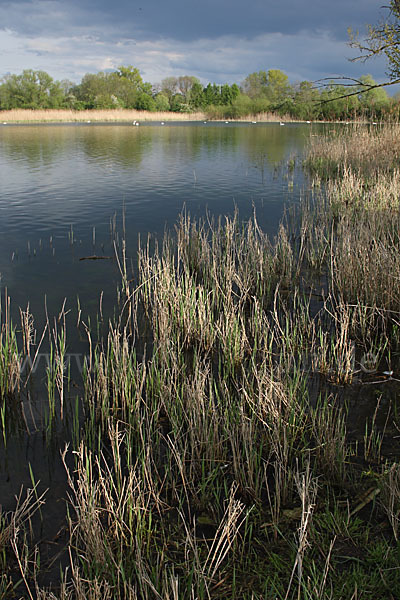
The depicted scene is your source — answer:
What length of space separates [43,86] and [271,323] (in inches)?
3647

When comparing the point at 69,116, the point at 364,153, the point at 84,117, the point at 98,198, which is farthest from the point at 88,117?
the point at 364,153

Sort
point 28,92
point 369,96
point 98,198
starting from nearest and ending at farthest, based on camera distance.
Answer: point 369,96 → point 98,198 → point 28,92

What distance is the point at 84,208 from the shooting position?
13.0m

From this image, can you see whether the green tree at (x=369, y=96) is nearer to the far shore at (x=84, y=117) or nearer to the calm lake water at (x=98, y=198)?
the calm lake water at (x=98, y=198)

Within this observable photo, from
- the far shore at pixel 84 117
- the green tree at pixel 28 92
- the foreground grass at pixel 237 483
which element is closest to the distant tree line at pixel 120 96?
the green tree at pixel 28 92

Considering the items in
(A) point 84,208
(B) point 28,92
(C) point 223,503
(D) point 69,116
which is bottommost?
(C) point 223,503

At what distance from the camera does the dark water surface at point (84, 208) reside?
381 centimetres

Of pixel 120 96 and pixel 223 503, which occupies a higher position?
pixel 120 96

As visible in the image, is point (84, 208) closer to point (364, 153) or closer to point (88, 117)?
point (364, 153)

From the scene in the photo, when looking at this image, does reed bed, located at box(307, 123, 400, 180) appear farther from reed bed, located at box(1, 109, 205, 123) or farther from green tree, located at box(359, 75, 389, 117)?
reed bed, located at box(1, 109, 205, 123)

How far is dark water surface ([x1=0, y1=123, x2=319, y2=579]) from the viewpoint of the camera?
3814 millimetres

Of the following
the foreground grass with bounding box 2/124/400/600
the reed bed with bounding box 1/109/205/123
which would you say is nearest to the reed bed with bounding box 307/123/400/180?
the foreground grass with bounding box 2/124/400/600

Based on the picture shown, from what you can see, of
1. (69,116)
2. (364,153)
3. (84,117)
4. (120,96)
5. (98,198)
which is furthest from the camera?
(120,96)

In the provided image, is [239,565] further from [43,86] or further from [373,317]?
[43,86]
